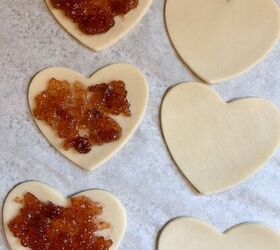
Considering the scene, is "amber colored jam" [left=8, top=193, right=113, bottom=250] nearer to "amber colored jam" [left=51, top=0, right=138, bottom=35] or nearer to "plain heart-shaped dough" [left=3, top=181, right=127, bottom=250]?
"plain heart-shaped dough" [left=3, top=181, right=127, bottom=250]

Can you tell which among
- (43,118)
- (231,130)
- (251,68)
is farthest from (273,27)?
(43,118)

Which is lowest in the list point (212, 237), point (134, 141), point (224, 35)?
point (212, 237)

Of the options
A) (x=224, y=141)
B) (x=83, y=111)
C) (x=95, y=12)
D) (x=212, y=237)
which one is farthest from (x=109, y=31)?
(x=212, y=237)

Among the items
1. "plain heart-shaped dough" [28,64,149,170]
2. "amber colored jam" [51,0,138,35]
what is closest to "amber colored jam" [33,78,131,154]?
"plain heart-shaped dough" [28,64,149,170]

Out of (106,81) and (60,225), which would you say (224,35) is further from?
(60,225)

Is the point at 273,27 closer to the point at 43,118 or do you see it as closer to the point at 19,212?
the point at 43,118

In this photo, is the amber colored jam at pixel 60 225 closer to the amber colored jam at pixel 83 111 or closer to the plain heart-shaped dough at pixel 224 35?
the amber colored jam at pixel 83 111
